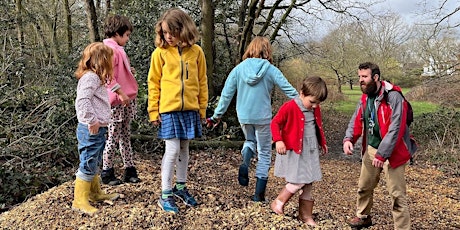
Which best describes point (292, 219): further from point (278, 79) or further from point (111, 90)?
point (111, 90)

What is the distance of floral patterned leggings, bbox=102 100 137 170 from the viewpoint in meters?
4.20

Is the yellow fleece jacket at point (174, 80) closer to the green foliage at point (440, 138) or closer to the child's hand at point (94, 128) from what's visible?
the child's hand at point (94, 128)

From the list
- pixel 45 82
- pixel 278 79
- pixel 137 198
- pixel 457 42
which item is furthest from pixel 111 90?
pixel 457 42

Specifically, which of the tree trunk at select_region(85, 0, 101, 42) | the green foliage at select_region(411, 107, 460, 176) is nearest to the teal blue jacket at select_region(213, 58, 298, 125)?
the tree trunk at select_region(85, 0, 101, 42)

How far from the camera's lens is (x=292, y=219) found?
11.5 ft

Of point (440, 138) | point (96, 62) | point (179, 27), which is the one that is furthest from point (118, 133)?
point (440, 138)

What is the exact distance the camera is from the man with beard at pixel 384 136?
12.2 feet

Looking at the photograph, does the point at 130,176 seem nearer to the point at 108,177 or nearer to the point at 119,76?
the point at 108,177

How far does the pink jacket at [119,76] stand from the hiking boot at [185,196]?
1119 mm

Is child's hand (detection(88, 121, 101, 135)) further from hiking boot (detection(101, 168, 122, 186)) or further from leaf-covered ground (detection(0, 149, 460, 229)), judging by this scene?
hiking boot (detection(101, 168, 122, 186))

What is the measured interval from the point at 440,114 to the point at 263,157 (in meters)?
9.83

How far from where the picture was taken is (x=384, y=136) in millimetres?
3828

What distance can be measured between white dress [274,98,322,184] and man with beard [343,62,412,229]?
635mm

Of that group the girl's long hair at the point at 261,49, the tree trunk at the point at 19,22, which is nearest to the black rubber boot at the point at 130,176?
the girl's long hair at the point at 261,49
